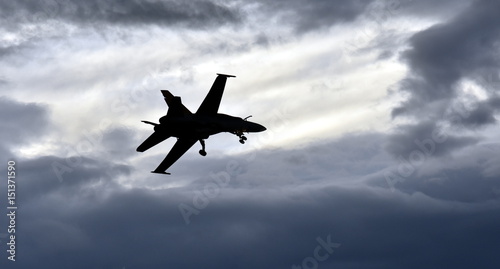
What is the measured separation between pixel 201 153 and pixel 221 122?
603 cm

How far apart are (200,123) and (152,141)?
282 inches

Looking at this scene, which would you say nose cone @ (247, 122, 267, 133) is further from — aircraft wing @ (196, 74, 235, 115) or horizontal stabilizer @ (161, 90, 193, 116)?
horizontal stabilizer @ (161, 90, 193, 116)

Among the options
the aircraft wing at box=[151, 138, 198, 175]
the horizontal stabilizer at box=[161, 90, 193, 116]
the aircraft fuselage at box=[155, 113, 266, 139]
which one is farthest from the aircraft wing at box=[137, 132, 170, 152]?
the aircraft wing at box=[151, 138, 198, 175]

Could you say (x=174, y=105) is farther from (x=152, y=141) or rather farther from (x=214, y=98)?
(x=152, y=141)

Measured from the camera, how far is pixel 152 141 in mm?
111688

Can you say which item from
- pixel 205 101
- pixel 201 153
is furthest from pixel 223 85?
pixel 201 153

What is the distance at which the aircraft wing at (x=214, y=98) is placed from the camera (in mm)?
111500

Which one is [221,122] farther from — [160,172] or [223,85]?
[160,172]

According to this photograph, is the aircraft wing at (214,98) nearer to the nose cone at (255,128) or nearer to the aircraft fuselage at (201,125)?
the aircraft fuselage at (201,125)

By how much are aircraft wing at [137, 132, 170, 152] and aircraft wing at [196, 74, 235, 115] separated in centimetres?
602

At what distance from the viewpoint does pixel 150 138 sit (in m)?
112

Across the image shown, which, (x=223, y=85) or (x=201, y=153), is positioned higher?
(x=223, y=85)

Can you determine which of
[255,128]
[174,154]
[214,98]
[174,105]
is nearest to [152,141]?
[174,105]

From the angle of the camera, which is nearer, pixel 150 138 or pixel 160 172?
pixel 150 138
